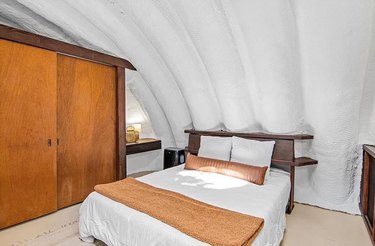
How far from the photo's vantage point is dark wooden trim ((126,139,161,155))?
12.7 ft

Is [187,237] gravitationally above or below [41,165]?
below

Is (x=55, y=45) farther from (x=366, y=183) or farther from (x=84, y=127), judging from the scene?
(x=366, y=183)

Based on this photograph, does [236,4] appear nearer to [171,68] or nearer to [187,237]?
[171,68]

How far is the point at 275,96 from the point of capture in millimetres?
2896

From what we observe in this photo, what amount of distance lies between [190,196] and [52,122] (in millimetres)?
1851

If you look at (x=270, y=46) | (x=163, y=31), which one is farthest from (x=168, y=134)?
(x=270, y=46)

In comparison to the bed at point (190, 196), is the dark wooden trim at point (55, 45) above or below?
above

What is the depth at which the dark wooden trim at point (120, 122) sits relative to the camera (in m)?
3.55

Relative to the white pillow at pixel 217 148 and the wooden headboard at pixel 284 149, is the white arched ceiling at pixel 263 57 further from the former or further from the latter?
the white pillow at pixel 217 148

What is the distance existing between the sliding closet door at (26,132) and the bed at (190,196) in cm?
88

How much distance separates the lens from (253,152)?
2.90m

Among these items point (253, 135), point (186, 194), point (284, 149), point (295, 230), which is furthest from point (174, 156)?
point (295, 230)

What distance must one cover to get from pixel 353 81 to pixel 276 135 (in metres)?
1.02

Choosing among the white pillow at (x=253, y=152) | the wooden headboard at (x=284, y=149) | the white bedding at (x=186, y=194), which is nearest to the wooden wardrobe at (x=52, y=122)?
the white bedding at (x=186, y=194)
